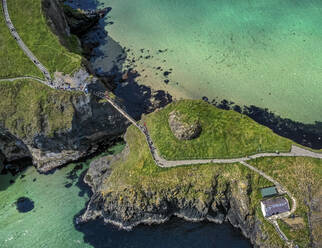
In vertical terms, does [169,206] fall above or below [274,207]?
below

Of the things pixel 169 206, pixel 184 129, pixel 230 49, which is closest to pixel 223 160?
pixel 184 129

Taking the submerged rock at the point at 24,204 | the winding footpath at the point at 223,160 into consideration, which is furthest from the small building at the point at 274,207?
the submerged rock at the point at 24,204

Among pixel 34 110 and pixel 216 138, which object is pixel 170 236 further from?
pixel 34 110

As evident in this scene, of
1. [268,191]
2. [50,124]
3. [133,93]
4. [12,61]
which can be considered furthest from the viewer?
[133,93]

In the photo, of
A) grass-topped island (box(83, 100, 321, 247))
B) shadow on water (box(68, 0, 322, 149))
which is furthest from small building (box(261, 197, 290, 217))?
shadow on water (box(68, 0, 322, 149))

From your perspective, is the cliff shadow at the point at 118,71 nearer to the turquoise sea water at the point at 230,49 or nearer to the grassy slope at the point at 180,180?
the turquoise sea water at the point at 230,49
